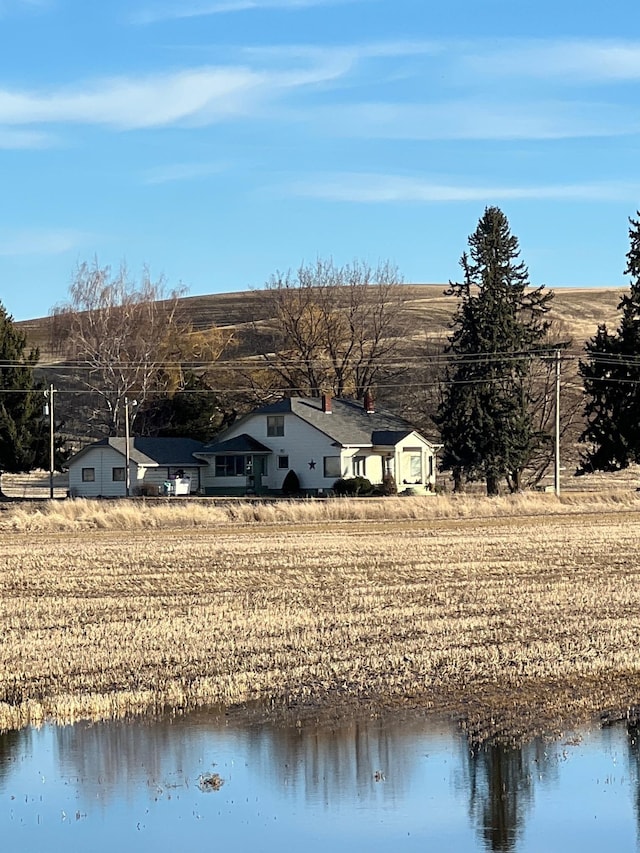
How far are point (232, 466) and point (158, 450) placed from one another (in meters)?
4.67

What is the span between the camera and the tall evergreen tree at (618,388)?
66.3 metres

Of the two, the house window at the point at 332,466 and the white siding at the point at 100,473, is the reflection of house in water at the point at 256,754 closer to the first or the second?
the house window at the point at 332,466

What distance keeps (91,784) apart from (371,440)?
2566 inches

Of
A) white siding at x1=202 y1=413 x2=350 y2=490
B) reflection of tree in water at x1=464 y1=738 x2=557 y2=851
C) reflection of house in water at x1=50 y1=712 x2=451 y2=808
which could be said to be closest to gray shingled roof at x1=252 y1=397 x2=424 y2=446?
white siding at x1=202 y1=413 x2=350 y2=490

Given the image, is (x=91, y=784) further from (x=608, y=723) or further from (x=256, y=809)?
(x=608, y=723)

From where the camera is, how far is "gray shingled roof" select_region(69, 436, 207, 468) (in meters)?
76.6

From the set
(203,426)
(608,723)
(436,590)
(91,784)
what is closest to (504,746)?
(608,723)

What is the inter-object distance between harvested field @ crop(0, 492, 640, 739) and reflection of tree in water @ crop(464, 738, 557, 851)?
66 centimetres

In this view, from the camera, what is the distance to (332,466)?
7344 centimetres

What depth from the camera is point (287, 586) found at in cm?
2186

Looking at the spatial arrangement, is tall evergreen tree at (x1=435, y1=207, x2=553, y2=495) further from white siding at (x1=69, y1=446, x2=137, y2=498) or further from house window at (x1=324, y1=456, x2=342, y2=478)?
white siding at (x1=69, y1=446, x2=137, y2=498)

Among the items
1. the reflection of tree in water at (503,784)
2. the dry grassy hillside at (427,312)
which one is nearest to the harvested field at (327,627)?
the reflection of tree in water at (503,784)

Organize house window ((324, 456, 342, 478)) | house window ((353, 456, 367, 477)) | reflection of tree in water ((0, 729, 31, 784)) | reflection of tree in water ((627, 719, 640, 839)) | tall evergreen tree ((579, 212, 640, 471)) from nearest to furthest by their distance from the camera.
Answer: reflection of tree in water ((627, 719, 640, 839)) → reflection of tree in water ((0, 729, 31, 784)) → tall evergreen tree ((579, 212, 640, 471)) → house window ((324, 456, 342, 478)) → house window ((353, 456, 367, 477))

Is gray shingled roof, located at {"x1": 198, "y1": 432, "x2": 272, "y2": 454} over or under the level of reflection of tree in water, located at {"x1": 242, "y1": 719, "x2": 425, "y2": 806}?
over
